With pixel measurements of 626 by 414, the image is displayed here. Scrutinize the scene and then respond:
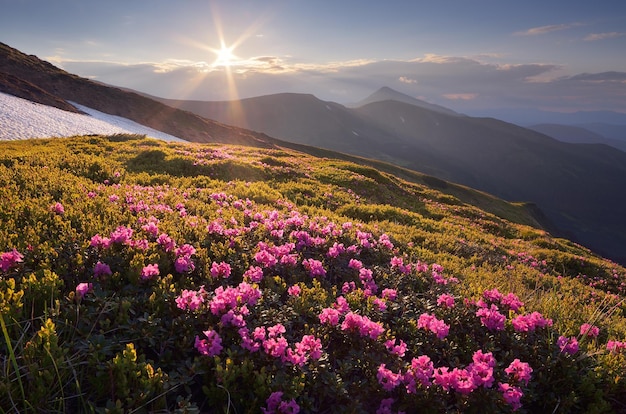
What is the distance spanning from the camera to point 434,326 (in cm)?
459

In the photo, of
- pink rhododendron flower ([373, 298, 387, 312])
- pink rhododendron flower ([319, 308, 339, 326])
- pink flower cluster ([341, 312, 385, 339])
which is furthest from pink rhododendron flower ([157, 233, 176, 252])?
pink rhododendron flower ([373, 298, 387, 312])

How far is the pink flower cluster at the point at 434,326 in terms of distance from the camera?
4531 mm

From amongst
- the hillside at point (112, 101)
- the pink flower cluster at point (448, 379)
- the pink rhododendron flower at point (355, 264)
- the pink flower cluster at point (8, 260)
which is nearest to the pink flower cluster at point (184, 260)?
the pink flower cluster at point (8, 260)

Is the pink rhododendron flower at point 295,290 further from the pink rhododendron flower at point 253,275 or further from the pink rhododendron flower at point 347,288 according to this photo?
the pink rhododendron flower at point 347,288

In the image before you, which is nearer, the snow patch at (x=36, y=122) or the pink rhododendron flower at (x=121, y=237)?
the pink rhododendron flower at (x=121, y=237)

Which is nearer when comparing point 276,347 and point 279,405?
point 279,405

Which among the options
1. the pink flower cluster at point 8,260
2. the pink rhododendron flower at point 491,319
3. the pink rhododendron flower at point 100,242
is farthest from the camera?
the pink rhododendron flower at point 100,242

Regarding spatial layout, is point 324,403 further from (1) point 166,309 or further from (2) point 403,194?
(2) point 403,194

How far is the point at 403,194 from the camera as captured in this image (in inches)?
1133

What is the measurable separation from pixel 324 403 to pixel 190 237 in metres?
4.05

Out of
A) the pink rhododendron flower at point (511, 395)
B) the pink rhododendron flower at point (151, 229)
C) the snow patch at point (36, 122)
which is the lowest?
the pink rhododendron flower at point (511, 395)

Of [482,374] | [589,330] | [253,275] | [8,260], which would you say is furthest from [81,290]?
[589,330]

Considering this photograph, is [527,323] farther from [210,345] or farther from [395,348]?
[210,345]

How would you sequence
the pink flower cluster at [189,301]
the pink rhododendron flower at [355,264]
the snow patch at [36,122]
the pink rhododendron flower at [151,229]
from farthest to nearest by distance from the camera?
the snow patch at [36,122] < the pink rhododendron flower at [355,264] < the pink rhododendron flower at [151,229] < the pink flower cluster at [189,301]
